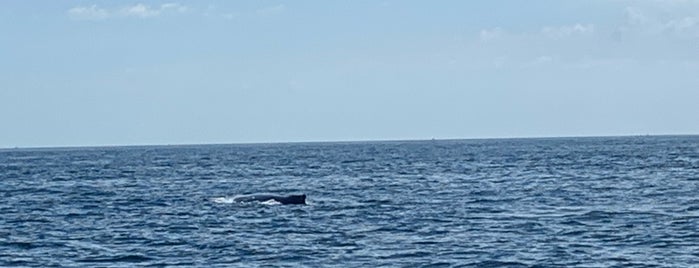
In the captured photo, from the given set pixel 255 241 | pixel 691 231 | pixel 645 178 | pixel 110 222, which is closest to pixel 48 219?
pixel 110 222

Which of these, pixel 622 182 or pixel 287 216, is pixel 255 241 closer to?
pixel 287 216

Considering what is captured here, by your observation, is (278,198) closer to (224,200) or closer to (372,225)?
(224,200)

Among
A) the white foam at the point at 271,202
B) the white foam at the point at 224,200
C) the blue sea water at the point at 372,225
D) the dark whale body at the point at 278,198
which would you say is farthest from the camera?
the white foam at the point at 224,200

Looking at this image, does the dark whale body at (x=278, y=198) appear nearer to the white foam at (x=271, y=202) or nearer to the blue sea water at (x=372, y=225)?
the white foam at (x=271, y=202)

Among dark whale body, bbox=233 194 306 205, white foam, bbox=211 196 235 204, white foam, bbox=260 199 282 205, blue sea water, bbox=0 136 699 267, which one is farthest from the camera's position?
white foam, bbox=211 196 235 204

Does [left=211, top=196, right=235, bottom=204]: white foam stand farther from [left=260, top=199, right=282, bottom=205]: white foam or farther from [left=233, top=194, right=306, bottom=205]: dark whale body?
[left=260, top=199, right=282, bottom=205]: white foam

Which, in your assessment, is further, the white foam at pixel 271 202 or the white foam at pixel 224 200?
the white foam at pixel 224 200

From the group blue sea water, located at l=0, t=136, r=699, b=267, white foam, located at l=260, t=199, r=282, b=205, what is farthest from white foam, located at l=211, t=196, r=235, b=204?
white foam, located at l=260, t=199, r=282, b=205

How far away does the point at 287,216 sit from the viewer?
49375mm

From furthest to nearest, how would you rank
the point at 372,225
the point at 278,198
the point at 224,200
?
the point at 224,200 < the point at 278,198 < the point at 372,225

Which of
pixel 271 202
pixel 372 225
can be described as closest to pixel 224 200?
pixel 271 202

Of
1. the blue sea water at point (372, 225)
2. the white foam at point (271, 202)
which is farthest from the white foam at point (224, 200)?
the white foam at point (271, 202)

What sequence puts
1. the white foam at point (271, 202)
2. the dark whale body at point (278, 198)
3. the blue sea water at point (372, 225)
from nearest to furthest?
the blue sea water at point (372, 225) < the dark whale body at point (278, 198) < the white foam at point (271, 202)

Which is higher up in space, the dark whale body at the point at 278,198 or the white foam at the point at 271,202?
the dark whale body at the point at 278,198
